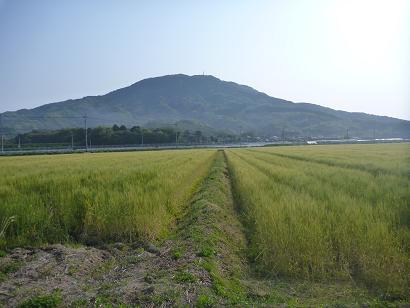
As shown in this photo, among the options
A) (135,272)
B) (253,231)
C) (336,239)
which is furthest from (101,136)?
(336,239)

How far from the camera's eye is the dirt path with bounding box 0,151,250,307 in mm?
4805

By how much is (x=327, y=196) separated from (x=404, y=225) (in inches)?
124

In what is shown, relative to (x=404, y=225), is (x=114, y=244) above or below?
below

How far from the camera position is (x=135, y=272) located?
5.94 meters

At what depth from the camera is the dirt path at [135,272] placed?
15.8 feet

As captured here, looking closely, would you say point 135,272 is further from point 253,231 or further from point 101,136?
point 101,136

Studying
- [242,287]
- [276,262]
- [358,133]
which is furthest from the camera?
[358,133]

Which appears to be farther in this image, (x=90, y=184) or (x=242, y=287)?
(x=90, y=184)

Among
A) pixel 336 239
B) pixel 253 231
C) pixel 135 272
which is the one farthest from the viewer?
pixel 253 231

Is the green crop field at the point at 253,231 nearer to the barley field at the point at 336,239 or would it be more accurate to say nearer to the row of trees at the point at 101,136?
the barley field at the point at 336,239

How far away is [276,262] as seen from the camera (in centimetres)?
603

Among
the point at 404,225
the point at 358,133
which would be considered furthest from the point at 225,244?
the point at 358,133

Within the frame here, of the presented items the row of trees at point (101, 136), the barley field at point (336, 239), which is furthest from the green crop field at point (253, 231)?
the row of trees at point (101, 136)

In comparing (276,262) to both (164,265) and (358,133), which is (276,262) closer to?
(164,265)
